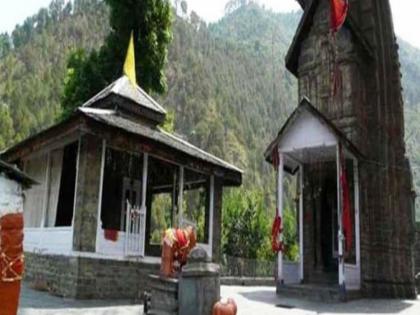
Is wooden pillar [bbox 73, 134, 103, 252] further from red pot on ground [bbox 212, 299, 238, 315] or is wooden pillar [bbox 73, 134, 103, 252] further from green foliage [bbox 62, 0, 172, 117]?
green foliage [bbox 62, 0, 172, 117]

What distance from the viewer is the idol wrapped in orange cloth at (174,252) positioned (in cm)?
1094

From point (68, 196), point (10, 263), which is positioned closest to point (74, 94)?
point (68, 196)

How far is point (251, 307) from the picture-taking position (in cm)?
1208

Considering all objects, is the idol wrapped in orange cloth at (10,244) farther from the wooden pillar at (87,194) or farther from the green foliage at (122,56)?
the green foliage at (122,56)

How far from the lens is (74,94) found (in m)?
25.6

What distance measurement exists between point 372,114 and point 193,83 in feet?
307

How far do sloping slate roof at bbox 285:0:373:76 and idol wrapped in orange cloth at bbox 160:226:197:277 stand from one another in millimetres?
10538

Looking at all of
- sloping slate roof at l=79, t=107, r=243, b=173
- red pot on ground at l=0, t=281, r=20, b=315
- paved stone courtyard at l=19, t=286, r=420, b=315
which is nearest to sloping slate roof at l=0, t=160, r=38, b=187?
red pot on ground at l=0, t=281, r=20, b=315

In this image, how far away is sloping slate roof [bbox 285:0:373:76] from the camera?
1798 centimetres

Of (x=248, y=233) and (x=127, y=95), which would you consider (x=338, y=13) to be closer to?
(x=127, y=95)

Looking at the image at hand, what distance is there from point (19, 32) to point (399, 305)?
4639 inches

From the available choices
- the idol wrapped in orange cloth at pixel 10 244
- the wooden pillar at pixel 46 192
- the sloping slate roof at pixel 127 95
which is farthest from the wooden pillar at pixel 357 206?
the idol wrapped in orange cloth at pixel 10 244

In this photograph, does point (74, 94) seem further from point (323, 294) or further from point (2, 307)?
point (2, 307)

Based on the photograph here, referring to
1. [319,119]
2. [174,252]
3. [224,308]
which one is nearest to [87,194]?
[174,252]
